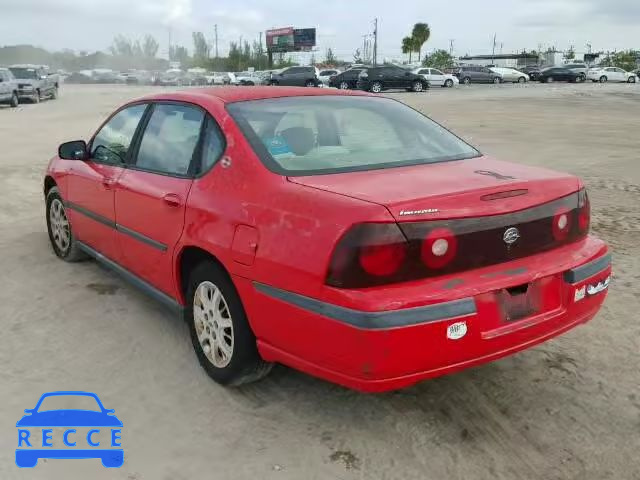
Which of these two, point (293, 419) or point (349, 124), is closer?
A: point (293, 419)

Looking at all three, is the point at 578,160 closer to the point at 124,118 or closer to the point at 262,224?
the point at 124,118

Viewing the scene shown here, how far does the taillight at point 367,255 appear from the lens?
8.01 feet

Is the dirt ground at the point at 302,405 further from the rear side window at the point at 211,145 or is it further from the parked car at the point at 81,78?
the parked car at the point at 81,78

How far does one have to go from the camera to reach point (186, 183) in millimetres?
3371

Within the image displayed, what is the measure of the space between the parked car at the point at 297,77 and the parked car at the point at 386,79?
169 inches

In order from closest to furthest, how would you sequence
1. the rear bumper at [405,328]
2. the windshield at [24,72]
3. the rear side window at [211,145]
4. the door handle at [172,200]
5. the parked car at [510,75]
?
the rear bumper at [405,328]
the rear side window at [211,145]
the door handle at [172,200]
the windshield at [24,72]
the parked car at [510,75]

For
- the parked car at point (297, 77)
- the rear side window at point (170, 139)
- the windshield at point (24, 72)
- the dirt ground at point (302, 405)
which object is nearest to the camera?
the dirt ground at point (302, 405)

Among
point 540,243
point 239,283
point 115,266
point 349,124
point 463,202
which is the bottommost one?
point 115,266

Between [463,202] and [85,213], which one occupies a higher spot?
[463,202]

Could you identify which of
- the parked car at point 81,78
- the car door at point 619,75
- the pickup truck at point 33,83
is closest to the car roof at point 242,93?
the pickup truck at point 33,83

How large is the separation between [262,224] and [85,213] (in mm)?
2403

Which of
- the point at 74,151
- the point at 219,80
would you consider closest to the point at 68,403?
the point at 74,151

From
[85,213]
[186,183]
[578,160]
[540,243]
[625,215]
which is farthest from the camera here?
[578,160]

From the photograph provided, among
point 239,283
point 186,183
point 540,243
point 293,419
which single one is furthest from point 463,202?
point 186,183
